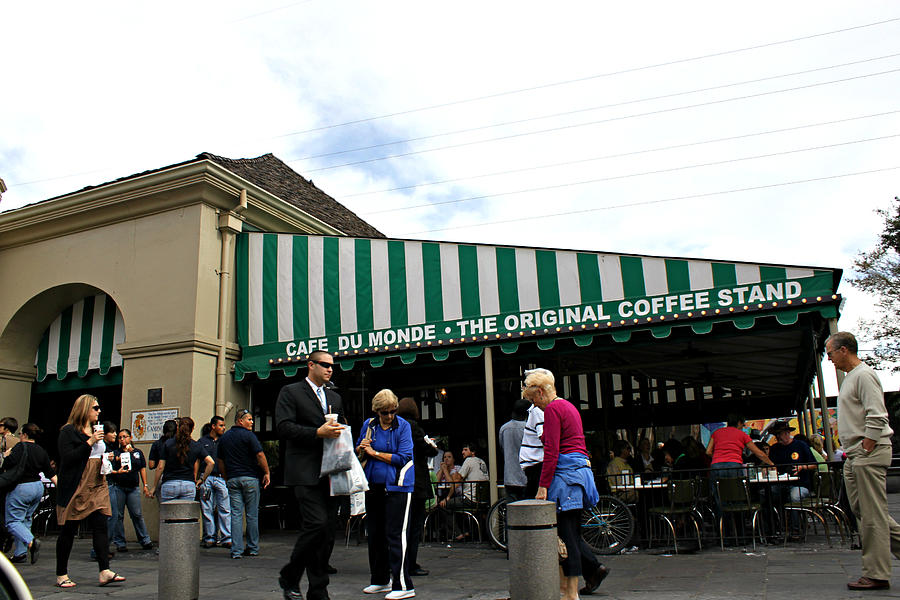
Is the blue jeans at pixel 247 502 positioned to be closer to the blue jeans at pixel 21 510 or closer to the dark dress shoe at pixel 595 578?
the blue jeans at pixel 21 510

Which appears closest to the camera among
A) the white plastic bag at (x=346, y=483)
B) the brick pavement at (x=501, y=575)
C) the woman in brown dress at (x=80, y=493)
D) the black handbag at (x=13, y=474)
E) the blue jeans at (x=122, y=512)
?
the white plastic bag at (x=346, y=483)

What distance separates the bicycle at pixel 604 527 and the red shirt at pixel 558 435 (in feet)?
11.2

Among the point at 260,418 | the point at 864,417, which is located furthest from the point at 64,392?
the point at 864,417

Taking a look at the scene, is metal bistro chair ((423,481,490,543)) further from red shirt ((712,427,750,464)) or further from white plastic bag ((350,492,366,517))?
white plastic bag ((350,492,366,517))

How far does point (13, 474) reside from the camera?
7820mm

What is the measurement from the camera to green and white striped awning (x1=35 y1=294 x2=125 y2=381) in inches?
498

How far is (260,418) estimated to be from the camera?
44.5ft

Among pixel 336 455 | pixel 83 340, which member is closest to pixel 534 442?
pixel 336 455

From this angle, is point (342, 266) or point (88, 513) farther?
point (342, 266)

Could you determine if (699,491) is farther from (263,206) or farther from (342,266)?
(263,206)

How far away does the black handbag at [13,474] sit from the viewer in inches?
306

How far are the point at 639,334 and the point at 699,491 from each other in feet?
6.79

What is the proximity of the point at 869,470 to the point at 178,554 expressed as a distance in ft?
17.1

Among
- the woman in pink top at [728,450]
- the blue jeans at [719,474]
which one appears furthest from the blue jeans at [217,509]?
the woman in pink top at [728,450]
